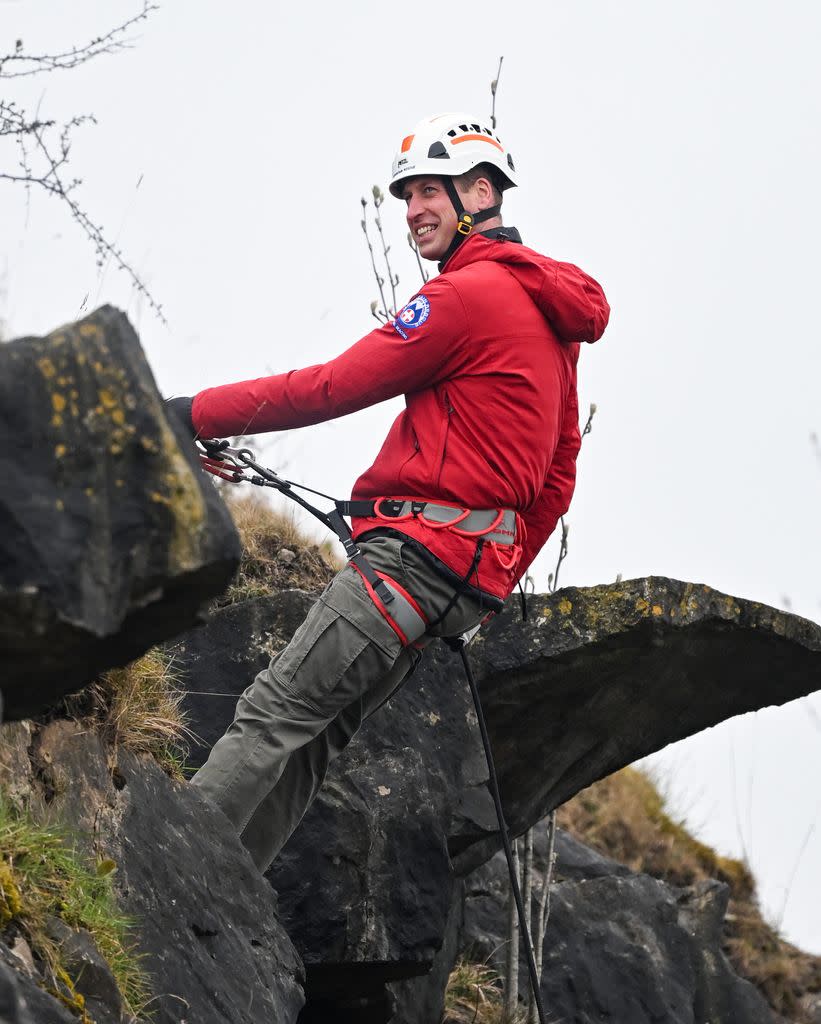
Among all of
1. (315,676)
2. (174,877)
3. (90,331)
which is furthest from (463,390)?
(90,331)

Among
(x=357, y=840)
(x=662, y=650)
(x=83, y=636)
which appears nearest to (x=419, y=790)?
(x=357, y=840)

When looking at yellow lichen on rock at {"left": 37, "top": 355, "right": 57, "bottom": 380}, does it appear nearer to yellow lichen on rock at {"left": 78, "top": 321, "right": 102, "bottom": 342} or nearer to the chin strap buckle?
yellow lichen on rock at {"left": 78, "top": 321, "right": 102, "bottom": 342}

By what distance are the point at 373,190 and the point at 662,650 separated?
3.33m

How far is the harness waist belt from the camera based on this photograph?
211 inches

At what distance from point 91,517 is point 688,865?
10193 millimetres

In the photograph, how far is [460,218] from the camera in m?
5.95

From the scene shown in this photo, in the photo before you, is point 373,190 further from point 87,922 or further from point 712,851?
point 712,851

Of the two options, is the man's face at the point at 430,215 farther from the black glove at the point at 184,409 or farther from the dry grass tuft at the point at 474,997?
the dry grass tuft at the point at 474,997

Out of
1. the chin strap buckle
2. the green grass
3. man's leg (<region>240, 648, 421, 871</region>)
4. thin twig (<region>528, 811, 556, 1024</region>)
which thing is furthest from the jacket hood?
thin twig (<region>528, 811, 556, 1024</region>)

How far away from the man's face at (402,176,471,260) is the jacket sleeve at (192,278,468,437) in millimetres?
629

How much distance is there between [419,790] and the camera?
6723 millimetres

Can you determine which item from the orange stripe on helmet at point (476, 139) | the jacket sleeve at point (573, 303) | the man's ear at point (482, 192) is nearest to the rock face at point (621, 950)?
the jacket sleeve at point (573, 303)

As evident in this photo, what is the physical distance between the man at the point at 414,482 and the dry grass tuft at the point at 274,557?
219 cm

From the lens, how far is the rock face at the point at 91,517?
2611 mm
